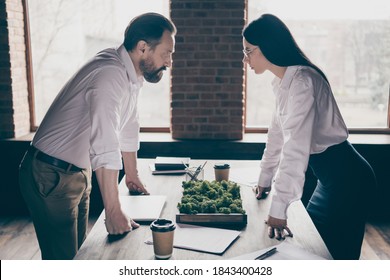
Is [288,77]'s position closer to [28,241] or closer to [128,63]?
[128,63]

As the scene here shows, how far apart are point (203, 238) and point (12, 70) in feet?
9.30

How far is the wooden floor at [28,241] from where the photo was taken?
318 cm

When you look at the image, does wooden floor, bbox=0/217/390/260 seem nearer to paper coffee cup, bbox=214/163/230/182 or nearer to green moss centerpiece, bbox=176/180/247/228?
paper coffee cup, bbox=214/163/230/182

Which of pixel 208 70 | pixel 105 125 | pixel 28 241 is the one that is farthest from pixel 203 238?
pixel 208 70

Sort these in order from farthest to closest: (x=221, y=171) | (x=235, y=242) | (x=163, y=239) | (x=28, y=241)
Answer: (x=28, y=241) → (x=221, y=171) → (x=235, y=242) → (x=163, y=239)

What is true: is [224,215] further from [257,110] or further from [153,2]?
[153,2]

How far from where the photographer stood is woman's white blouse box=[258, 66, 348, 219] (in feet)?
5.70

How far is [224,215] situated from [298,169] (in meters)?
0.33

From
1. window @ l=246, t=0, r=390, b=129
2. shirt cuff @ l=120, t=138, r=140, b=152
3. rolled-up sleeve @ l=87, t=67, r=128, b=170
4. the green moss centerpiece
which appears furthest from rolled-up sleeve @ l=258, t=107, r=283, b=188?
window @ l=246, t=0, r=390, b=129

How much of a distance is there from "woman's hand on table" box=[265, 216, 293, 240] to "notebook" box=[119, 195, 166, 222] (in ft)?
1.38

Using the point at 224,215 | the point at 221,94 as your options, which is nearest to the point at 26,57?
the point at 221,94

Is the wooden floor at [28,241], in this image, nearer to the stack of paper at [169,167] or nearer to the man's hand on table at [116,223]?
the stack of paper at [169,167]

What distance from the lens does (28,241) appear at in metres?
3.41

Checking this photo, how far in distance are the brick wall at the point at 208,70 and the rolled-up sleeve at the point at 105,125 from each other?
214 centimetres
